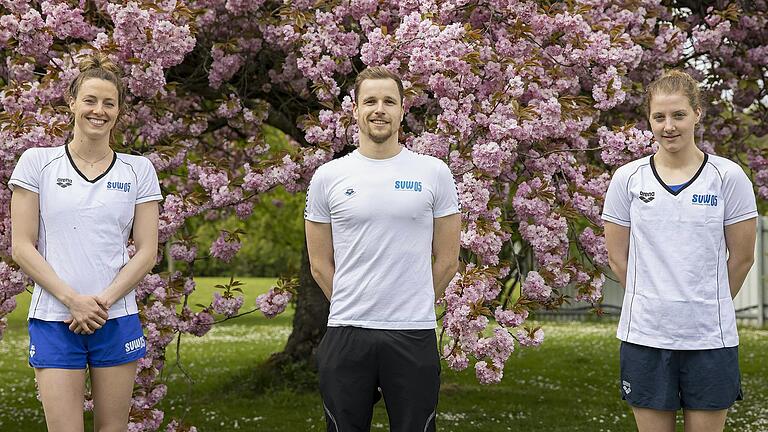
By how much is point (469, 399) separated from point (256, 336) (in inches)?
388

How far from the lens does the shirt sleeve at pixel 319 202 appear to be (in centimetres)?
394

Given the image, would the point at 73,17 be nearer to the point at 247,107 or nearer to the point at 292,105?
the point at 247,107

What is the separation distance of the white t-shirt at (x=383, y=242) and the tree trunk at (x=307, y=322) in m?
6.52

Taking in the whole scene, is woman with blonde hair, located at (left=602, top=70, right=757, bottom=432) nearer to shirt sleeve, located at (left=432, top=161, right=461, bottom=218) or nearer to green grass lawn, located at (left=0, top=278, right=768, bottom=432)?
shirt sleeve, located at (left=432, top=161, right=461, bottom=218)

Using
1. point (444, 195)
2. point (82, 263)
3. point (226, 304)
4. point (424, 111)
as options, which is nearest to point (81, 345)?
point (82, 263)

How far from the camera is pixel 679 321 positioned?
3.81m

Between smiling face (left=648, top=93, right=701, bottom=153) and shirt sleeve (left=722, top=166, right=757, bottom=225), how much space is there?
200 millimetres

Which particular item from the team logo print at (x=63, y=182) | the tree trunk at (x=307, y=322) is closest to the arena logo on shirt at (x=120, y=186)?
the team logo print at (x=63, y=182)

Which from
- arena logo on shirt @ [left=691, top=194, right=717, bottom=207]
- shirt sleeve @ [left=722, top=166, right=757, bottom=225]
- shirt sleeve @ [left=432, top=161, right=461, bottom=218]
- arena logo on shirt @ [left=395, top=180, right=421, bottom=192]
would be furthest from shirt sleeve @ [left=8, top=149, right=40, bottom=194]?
shirt sleeve @ [left=722, top=166, right=757, bottom=225]

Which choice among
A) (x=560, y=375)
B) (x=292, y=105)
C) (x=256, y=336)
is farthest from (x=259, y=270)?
(x=292, y=105)

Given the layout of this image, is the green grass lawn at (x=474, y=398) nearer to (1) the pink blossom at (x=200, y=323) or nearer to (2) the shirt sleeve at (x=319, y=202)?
(1) the pink blossom at (x=200, y=323)

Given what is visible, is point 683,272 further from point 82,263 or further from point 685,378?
point 82,263

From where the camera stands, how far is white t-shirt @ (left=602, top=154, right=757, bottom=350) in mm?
3807

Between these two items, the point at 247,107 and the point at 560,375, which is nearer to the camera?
the point at 247,107
